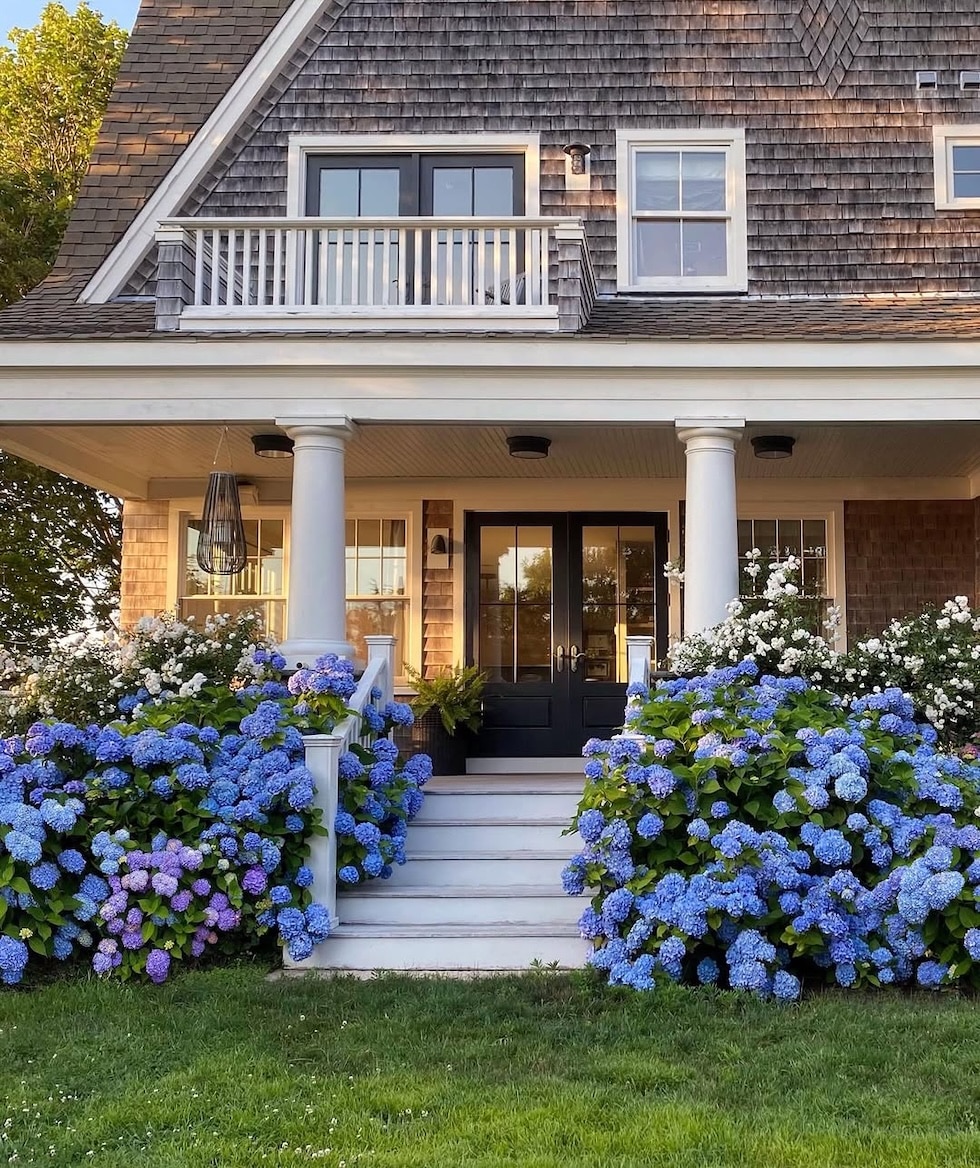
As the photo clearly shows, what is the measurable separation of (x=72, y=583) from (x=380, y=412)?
485 inches

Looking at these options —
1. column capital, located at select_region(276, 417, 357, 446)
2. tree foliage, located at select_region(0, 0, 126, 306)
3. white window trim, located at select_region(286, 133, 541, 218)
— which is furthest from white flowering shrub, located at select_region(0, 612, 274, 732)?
tree foliage, located at select_region(0, 0, 126, 306)

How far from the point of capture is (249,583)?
10734 mm

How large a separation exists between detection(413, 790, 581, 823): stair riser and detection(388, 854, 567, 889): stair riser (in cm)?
69

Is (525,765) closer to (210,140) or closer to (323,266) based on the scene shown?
(323,266)

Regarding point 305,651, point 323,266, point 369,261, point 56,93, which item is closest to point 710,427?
point 369,261

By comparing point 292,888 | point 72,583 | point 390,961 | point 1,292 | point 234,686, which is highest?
point 1,292

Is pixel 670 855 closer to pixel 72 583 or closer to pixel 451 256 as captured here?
pixel 451 256

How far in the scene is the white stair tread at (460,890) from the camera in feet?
20.7

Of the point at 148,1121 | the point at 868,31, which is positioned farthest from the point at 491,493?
A: the point at 148,1121

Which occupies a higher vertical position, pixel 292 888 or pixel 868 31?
pixel 868 31

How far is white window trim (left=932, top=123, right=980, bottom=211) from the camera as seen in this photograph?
9.80m

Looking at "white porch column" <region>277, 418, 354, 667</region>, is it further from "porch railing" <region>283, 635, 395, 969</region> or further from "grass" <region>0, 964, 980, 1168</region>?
"grass" <region>0, 964, 980, 1168</region>

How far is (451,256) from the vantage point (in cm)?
863

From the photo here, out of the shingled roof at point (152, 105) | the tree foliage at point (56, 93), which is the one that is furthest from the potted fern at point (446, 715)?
the tree foliage at point (56, 93)
